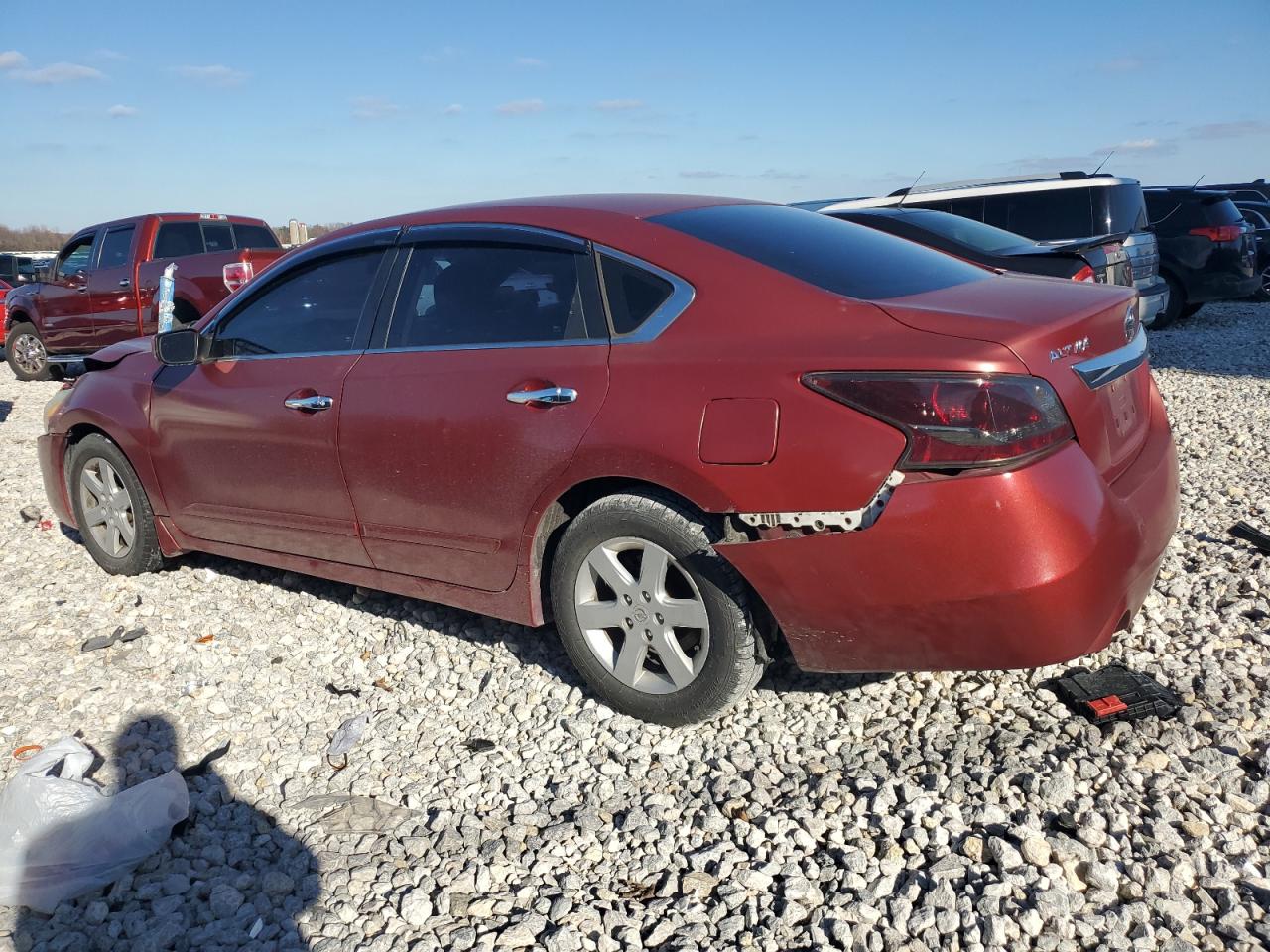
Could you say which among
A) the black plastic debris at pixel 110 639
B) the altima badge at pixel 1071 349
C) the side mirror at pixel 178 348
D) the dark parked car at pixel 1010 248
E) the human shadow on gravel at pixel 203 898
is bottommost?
the human shadow on gravel at pixel 203 898

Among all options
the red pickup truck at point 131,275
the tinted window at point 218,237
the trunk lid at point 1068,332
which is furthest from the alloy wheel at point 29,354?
the trunk lid at point 1068,332

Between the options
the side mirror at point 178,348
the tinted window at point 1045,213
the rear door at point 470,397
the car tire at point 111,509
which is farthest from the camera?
the tinted window at point 1045,213

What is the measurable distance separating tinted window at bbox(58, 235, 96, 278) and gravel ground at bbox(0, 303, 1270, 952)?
9.60 m

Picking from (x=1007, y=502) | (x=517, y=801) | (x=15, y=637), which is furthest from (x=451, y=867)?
(x=15, y=637)

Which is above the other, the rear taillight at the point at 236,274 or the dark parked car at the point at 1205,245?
the rear taillight at the point at 236,274

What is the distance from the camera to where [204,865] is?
285cm

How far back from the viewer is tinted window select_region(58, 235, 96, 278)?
12531 millimetres

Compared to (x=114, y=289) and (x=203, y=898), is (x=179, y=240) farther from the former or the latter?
(x=203, y=898)

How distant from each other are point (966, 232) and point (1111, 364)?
6017 millimetres

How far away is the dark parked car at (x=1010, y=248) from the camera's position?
315 inches

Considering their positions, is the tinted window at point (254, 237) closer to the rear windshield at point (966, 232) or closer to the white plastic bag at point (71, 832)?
the rear windshield at point (966, 232)

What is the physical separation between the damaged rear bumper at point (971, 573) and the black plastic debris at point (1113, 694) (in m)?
0.43

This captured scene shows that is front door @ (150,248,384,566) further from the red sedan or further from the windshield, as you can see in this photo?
the windshield

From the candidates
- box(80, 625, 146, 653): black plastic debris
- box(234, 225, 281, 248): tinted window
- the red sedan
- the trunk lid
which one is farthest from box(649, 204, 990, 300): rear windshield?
box(234, 225, 281, 248): tinted window
